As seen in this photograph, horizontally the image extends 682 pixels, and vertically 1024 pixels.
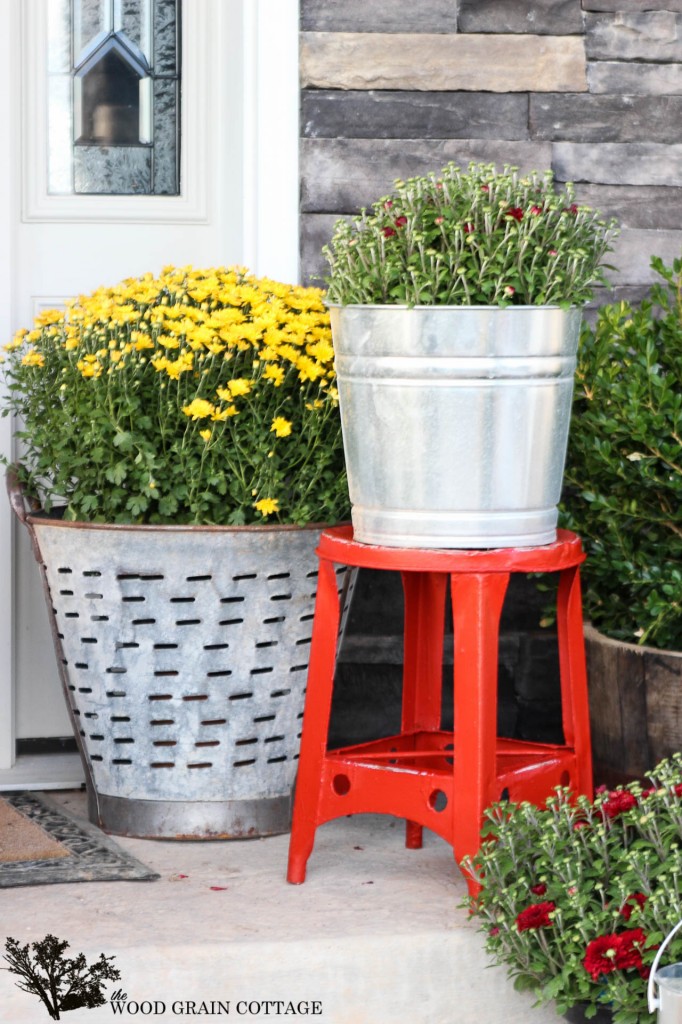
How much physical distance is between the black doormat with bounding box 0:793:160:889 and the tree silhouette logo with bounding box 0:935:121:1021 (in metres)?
0.34

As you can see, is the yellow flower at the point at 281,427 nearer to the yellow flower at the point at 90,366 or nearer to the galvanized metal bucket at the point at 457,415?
the galvanized metal bucket at the point at 457,415

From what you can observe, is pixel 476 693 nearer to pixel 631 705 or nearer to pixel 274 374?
pixel 631 705

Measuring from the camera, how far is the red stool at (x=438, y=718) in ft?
7.16

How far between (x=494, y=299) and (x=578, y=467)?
28.3 inches

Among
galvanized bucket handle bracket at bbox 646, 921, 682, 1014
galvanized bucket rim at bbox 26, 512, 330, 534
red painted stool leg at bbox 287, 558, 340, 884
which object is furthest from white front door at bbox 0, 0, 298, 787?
galvanized bucket handle bracket at bbox 646, 921, 682, 1014

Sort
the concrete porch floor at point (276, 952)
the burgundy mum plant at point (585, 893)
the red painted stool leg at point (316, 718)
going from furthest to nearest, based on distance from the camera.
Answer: the red painted stool leg at point (316, 718) < the concrete porch floor at point (276, 952) < the burgundy mum plant at point (585, 893)

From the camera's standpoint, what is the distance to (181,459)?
2455 millimetres

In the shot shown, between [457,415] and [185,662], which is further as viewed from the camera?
[185,662]

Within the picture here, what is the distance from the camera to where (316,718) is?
91.8 inches

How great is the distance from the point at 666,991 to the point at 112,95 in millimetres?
2326

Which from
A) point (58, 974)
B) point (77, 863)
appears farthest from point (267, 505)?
point (58, 974)

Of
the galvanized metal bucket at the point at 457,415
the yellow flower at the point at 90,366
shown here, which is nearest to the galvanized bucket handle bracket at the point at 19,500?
the yellow flower at the point at 90,366

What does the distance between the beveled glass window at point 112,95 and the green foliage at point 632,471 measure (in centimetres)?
115

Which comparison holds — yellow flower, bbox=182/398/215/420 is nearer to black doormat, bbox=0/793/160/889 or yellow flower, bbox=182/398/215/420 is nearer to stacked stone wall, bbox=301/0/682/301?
stacked stone wall, bbox=301/0/682/301
